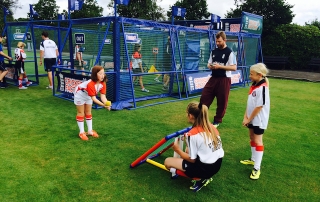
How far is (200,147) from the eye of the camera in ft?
9.59

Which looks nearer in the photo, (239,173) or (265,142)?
(239,173)

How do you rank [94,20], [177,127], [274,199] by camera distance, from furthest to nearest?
1. [94,20]
2. [177,127]
3. [274,199]

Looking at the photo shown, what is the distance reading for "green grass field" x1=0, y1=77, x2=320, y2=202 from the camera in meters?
Result: 3.23

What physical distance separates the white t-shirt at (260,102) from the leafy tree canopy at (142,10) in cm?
3469

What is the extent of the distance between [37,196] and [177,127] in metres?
3.31

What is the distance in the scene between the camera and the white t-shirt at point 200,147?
2889mm

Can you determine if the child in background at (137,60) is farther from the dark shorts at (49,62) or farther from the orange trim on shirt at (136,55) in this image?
the dark shorts at (49,62)

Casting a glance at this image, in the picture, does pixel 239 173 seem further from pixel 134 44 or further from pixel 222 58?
pixel 134 44

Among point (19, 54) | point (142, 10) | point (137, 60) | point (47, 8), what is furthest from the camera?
point (47, 8)

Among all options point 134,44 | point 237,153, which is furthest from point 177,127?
point 134,44

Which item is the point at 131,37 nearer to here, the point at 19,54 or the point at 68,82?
the point at 68,82

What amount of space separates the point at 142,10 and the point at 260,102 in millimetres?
35315

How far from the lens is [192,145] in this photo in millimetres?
2908

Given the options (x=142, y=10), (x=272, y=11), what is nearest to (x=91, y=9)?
(x=142, y=10)
